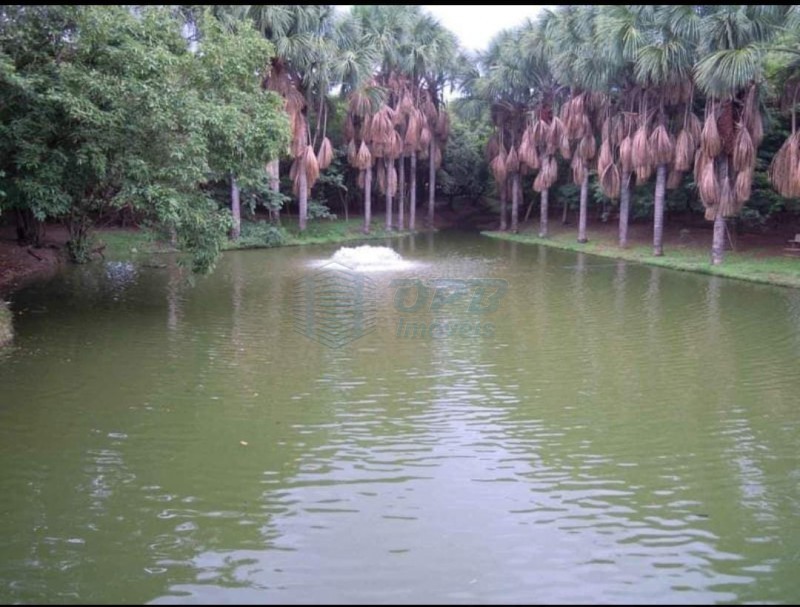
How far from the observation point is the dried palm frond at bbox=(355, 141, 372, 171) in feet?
112

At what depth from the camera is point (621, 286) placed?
1855cm

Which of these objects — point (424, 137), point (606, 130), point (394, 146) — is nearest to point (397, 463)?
point (606, 130)

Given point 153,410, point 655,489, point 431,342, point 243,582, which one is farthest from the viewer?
point 431,342

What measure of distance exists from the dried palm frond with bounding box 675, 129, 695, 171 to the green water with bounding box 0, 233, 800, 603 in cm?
1260

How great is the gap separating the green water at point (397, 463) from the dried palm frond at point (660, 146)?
13.3 metres

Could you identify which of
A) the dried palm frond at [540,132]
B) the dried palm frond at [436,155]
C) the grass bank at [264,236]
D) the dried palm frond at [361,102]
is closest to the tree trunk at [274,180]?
the grass bank at [264,236]

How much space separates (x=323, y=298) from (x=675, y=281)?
33.2ft

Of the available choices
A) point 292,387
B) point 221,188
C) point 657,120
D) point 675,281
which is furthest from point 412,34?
point 292,387

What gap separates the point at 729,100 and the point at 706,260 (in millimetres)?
5100

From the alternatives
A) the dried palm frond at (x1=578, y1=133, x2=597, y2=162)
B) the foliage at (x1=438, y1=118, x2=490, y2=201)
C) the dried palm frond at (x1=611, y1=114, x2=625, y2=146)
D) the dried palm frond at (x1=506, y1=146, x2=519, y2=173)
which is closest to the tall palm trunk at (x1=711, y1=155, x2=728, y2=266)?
the dried palm frond at (x1=611, y1=114, x2=625, y2=146)

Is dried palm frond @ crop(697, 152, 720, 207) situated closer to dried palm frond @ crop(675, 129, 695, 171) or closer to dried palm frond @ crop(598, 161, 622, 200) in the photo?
dried palm frond @ crop(675, 129, 695, 171)

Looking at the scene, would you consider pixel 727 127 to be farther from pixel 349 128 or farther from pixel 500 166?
pixel 349 128

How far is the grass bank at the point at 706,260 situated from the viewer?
19445 millimetres

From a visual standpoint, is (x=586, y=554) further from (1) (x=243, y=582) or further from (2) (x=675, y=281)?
(2) (x=675, y=281)
